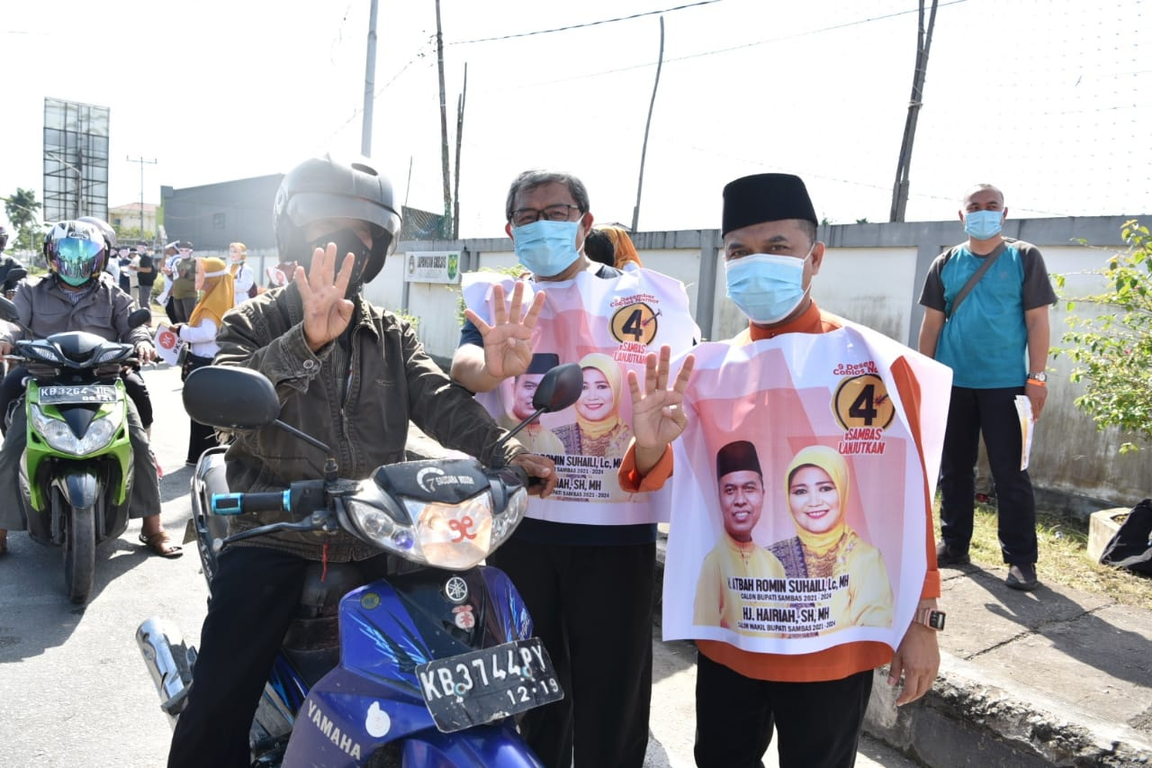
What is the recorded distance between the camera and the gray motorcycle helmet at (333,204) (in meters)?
2.25

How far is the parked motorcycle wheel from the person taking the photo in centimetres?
431

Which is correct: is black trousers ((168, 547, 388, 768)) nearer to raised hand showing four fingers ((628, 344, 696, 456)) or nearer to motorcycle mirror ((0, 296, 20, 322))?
raised hand showing four fingers ((628, 344, 696, 456))

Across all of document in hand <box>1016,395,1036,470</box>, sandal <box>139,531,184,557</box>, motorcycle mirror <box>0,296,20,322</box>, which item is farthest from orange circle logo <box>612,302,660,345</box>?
sandal <box>139,531,184,557</box>

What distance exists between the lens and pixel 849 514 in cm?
200

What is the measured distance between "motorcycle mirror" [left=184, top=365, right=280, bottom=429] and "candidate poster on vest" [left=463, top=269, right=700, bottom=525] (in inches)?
39.0

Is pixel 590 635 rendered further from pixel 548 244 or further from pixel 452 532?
pixel 548 244

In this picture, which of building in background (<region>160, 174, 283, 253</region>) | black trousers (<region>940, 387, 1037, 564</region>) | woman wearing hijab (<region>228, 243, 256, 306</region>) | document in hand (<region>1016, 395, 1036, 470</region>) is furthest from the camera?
building in background (<region>160, 174, 283, 253</region>)

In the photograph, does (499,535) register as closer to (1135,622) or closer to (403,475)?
A: (403,475)

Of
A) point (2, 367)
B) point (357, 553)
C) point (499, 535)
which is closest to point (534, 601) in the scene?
point (357, 553)

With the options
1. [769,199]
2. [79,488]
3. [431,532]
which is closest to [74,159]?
[79,488]

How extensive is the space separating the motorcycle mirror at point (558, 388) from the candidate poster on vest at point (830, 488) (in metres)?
0.41

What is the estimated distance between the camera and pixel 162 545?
17.1 ft

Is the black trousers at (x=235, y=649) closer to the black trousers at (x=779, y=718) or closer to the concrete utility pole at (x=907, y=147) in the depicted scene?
the black trousers at (x=779, y=718)

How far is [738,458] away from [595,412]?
1.97 feet
